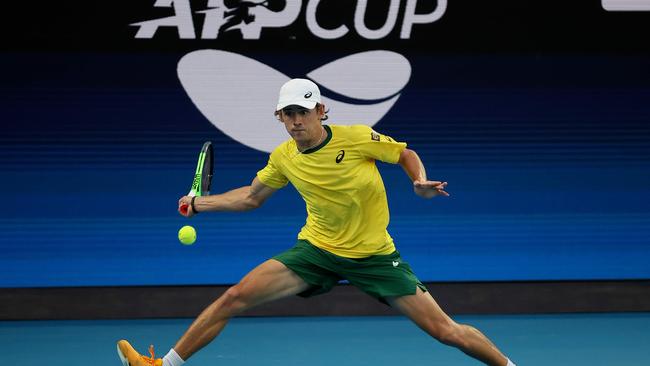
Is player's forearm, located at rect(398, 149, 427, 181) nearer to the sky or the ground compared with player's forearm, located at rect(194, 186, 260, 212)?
nearer to the sky

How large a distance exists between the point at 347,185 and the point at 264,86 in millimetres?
2646

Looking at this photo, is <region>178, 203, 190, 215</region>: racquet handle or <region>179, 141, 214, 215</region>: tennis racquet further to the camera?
<region>179, 141, 214, 215</region>: tennis racquet

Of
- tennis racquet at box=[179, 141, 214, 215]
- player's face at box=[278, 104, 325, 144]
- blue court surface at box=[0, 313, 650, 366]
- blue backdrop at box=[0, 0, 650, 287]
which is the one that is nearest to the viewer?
player's face at box=[278, 104, 325, 144]

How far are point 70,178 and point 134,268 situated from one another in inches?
33.4

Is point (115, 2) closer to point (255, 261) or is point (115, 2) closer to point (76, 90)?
point (76, 90)

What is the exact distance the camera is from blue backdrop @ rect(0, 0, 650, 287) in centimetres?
Answer: 820

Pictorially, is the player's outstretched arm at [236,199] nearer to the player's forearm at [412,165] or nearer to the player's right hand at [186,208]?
the player's right hand at [186,208]

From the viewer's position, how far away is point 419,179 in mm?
5355

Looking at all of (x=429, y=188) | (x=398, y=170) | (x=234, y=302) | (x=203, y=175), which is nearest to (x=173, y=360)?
(x=234, y=302)

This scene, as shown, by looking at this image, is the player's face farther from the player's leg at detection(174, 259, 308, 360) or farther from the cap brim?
the player's leg at detection(174, 259, 308, 360)

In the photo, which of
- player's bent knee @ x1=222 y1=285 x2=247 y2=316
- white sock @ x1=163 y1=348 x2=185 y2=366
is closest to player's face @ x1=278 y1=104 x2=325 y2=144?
player's bent knee @ x1=222 y1=285 x2=247 y2=316

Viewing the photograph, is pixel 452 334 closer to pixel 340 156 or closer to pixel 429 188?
pixel 429 188

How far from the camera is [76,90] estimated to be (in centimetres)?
816

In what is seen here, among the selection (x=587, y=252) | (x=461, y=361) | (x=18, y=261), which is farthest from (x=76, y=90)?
(x=587, y=252)
